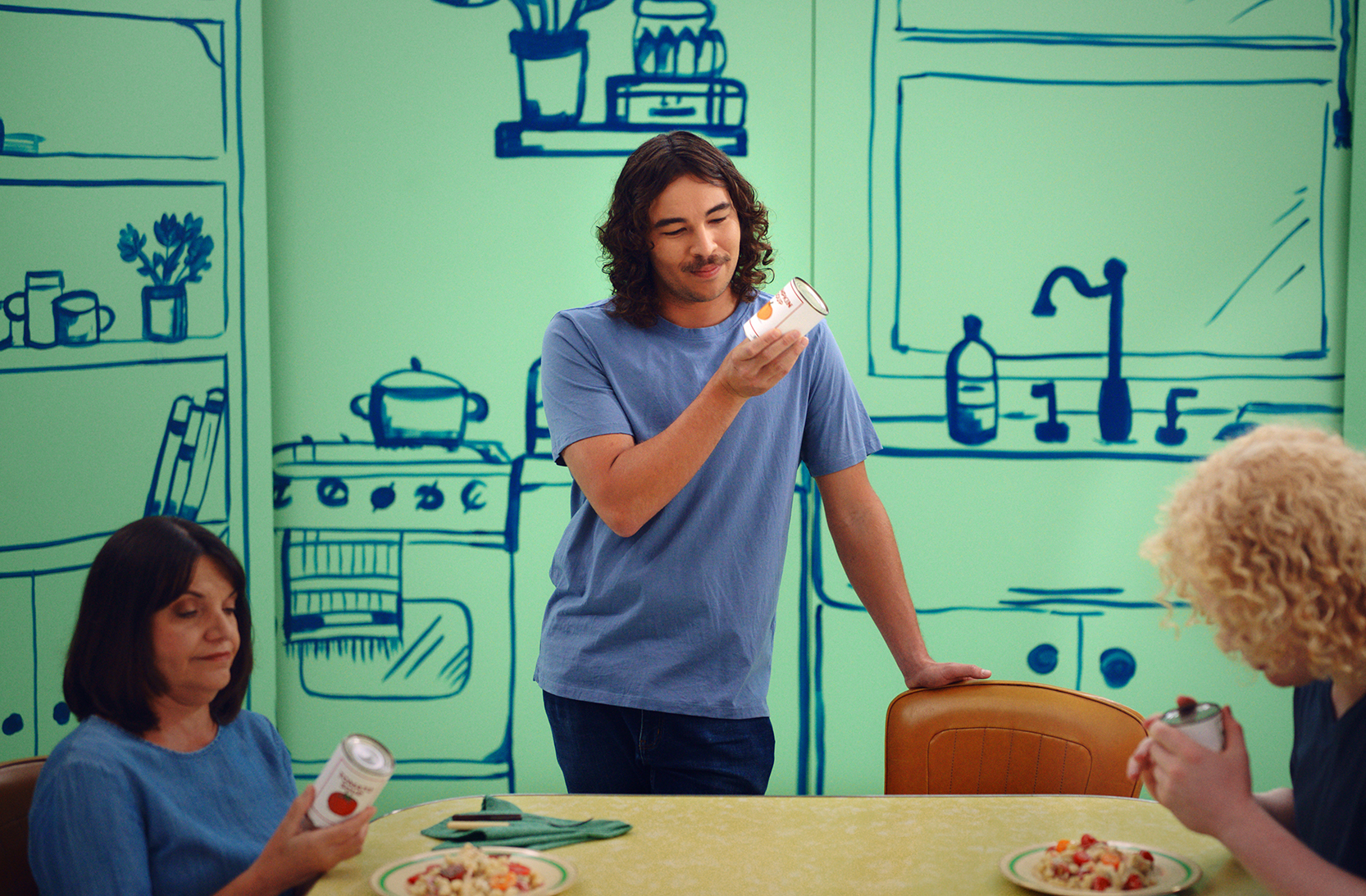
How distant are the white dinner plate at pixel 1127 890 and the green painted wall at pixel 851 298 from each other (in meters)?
1.85

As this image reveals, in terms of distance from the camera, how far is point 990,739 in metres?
1.69

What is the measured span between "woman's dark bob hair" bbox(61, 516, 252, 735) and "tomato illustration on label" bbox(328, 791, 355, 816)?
0.28 metres

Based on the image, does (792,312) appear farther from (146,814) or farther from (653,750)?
(146,814)

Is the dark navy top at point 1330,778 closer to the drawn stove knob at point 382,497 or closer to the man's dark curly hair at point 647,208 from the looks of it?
the man's dark curly hair at point 647,208

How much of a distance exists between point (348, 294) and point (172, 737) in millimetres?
1887

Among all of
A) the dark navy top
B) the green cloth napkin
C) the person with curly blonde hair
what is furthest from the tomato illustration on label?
the dark navy top

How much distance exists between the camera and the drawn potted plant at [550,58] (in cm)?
291

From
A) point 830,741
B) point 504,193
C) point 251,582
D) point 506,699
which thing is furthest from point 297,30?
point 830,741

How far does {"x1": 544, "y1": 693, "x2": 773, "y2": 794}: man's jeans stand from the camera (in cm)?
153

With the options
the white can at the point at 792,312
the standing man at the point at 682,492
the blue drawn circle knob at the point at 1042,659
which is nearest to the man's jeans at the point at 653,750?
the standing man at the point at 682,492

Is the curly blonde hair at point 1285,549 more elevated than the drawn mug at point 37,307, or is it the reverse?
the drawn mug at point 37,307

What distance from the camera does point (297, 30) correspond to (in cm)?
288

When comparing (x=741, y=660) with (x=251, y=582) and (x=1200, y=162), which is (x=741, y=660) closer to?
(x=251, y=582)

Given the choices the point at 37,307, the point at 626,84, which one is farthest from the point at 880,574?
the point at 37,307
